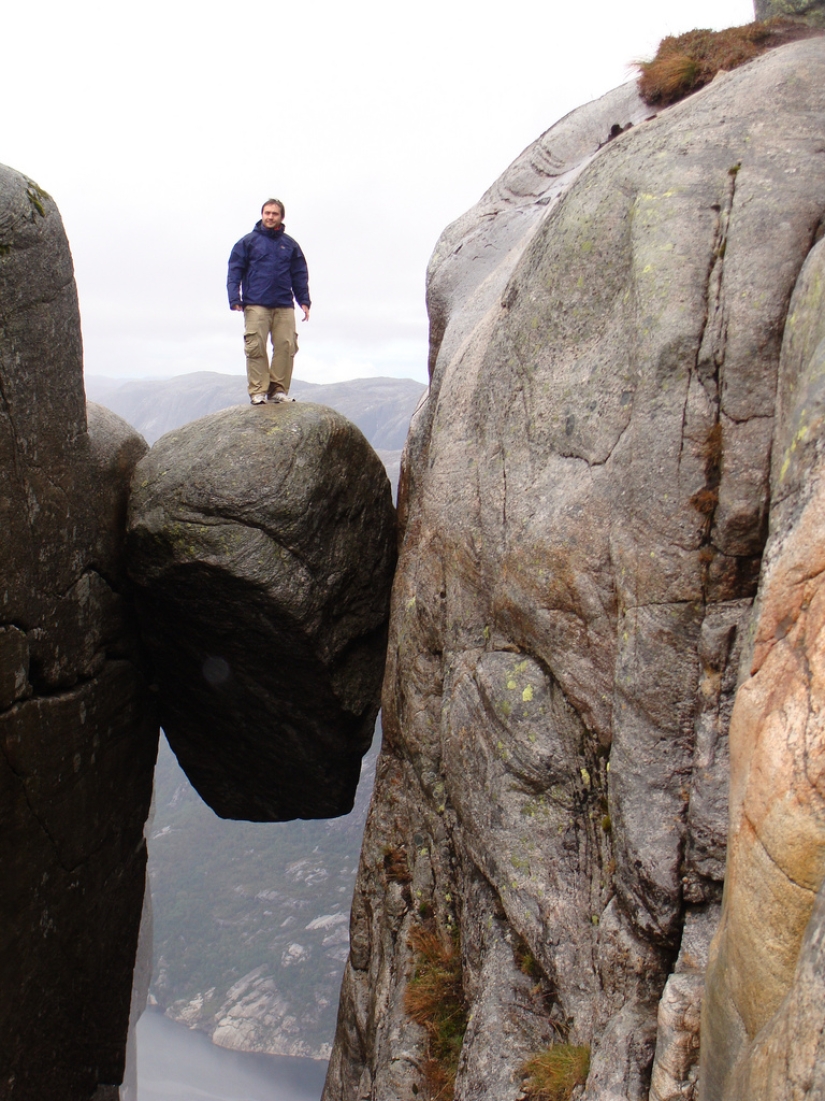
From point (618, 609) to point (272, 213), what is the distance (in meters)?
8.80

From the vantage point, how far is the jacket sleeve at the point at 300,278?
45.2 ft

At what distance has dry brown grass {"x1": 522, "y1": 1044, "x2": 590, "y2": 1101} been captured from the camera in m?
7.55

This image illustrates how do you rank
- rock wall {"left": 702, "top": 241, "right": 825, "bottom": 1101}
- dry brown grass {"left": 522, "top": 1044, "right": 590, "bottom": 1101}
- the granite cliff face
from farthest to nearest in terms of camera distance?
1. dry brown grass {"left": 522, "top": 1044, "right": 590, "bottom": 1101}
2. the granite cliff face
3. rock wall {"left": 702, "top": 241, "right": 825, "bottom": 1101}

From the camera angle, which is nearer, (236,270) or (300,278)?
(236,270)

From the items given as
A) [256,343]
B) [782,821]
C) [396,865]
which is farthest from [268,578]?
[782,821]

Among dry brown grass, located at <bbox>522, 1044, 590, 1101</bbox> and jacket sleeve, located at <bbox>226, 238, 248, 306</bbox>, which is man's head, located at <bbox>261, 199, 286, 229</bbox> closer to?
jacket sleeve, located at <bbox>226, 238, 248, 306</bbox>

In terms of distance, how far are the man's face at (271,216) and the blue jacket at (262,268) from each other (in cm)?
9

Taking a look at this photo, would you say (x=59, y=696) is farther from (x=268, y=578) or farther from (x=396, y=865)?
(x=396, y=865)

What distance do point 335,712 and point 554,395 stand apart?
23.9 feet

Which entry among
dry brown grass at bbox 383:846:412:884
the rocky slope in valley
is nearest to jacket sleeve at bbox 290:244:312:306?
dry brown grass at bbox 383:846:412:884

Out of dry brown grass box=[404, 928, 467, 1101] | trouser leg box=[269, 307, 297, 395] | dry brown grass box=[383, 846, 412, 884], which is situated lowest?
dry brown grass box=[404, 928, 467, 1101]

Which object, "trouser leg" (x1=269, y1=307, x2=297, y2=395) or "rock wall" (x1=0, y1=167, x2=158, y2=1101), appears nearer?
"rock wall" (x1=0, y1=167, x2=158, y2=1101)

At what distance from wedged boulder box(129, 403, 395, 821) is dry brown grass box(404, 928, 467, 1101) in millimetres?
4588

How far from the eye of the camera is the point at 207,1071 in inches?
4173
